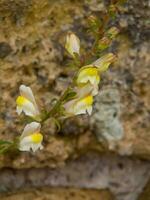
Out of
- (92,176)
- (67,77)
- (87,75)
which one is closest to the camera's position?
(87,75)

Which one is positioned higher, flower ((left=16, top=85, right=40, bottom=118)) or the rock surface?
flower ((left=16, top=85, right=40, bottom=118))

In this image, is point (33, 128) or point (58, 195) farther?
point (58, 195)

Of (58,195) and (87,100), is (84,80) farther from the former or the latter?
(58,195)

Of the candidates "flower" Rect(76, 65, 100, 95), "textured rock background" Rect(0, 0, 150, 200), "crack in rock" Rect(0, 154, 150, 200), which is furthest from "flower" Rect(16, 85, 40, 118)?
"crack in rock" Rect(0, 154, 150, 200)

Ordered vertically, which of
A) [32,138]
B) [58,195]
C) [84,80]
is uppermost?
[84,80]

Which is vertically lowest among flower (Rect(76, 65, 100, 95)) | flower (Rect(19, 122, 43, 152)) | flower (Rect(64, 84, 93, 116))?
flower (Rect(19, 122, 43, 152))

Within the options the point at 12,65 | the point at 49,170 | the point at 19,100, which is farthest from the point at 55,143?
the point at 19,100

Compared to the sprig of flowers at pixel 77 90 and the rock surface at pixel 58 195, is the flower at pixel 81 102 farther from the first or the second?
the rock surface at pixel 58 195

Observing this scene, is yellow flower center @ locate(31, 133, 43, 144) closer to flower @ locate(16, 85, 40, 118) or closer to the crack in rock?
flower @ locate(16, 85, 40, 118)

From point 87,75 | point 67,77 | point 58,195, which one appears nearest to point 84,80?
point 87,75
